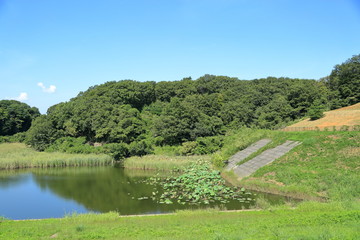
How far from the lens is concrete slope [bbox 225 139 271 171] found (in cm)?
3024

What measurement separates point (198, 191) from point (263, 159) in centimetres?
931

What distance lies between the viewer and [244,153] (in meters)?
31.9

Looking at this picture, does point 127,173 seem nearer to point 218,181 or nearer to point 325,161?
point 218,181

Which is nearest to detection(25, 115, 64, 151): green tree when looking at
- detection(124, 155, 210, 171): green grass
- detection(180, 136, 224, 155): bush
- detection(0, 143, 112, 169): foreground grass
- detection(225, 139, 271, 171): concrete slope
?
detection(0, 143, 112, 169): foreground grass

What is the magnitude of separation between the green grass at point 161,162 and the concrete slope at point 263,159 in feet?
20.7

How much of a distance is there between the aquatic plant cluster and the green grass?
4579 mm

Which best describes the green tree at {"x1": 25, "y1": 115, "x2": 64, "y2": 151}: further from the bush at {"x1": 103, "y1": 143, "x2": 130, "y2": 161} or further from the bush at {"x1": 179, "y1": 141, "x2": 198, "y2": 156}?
the bush at {"x1": 179, "y1": 141, "x2": 198, "y2": 156}

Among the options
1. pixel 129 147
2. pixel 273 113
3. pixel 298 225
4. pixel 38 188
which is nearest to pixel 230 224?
pixel 298 225

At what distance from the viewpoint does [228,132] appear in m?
45.7

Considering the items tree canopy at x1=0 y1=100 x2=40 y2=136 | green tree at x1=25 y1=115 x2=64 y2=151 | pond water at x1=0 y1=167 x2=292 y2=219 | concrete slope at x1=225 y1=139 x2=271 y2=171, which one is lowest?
pond water at x1=0 y1=167 x2=292 y2=219

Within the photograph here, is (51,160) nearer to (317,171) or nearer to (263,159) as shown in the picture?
(263,159)

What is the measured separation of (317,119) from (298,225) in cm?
3363

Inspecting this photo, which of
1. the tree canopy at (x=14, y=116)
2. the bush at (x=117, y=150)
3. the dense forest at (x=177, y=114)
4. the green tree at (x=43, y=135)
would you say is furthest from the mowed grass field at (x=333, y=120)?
the tree canopy at (x=14, y=116)

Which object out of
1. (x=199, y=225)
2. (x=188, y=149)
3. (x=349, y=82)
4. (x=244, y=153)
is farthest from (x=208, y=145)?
(x=349, y=82)
